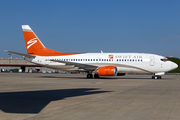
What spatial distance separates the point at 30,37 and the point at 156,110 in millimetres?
32731

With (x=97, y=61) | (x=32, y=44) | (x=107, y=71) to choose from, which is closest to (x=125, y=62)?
(x=107, y=71)

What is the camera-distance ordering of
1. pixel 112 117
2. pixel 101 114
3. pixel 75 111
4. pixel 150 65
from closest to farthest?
pixel 112 117 < pixel 101 114 < pixel 75 111 < pixel 150 65

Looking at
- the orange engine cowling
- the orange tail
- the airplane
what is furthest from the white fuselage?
the orange tail

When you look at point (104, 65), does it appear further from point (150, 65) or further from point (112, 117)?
point (112, 117)

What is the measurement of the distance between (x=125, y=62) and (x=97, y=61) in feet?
13.9

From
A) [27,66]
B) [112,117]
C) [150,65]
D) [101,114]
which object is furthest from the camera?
[27,66]

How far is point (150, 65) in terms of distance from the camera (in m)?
33.5

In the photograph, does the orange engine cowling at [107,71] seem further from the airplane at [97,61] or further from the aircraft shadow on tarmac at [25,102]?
the aircraft shadow on tarmac at [25,102]

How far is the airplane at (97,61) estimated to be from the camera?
3338cm

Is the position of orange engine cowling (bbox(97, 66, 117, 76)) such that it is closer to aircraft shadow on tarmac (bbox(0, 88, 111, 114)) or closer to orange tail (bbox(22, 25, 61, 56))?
orange tail (bbox(22, 25, 61, 56))

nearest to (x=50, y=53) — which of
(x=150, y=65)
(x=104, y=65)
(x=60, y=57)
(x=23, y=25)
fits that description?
(x=60, y=57)

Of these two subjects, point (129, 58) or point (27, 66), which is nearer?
point (129, 58)

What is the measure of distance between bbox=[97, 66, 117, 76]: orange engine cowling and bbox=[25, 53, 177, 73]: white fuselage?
2.22m

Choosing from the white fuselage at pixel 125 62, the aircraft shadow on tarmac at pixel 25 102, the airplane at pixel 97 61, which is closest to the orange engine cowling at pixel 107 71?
Answer: the airplane at pixel 97 61
